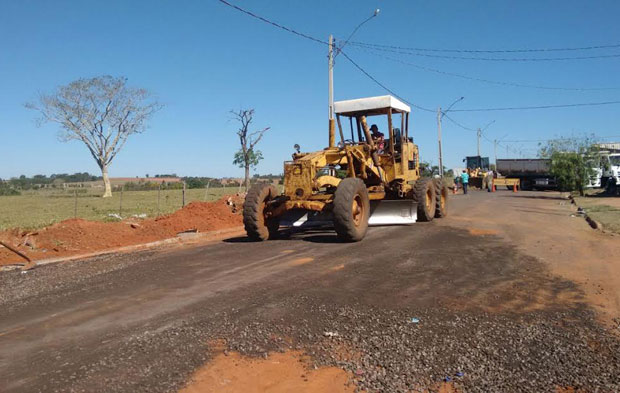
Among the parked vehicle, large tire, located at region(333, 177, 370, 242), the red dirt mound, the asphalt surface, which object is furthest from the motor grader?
the parked vehicle

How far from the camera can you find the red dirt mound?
1055cm

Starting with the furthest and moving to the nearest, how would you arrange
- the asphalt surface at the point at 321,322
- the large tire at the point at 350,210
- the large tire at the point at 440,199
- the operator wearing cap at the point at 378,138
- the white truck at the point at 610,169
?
the white truck at the point at 610,169 → the large tire at the point at 440,199 → the operator wearing cap at the point at 378,138 → the large tire at the point at 350,210 → the asphalt surface at the point at 321,322

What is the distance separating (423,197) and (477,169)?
107 feet

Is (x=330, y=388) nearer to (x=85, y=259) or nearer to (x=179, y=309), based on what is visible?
(x=179, y=309)

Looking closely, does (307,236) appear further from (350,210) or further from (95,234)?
(95,234)

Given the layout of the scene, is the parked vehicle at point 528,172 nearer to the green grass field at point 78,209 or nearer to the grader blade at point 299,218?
the green grass field at point 78,209

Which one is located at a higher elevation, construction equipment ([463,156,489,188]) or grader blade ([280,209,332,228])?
construction equipment ([463,156,489,188])

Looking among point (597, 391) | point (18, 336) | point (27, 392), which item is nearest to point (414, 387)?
point (597, 391)

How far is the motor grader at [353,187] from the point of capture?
1002 centimetres

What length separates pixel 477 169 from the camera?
1702 inches

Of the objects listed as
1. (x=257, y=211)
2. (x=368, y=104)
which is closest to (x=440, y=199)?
(x=368, y=104)

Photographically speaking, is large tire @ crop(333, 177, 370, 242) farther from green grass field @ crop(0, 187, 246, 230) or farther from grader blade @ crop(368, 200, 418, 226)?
green grass field @ crop(0, 187, 246, 230)

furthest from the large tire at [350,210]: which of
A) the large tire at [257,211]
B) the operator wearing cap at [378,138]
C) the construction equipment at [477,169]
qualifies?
the construction equipment at [477,169]

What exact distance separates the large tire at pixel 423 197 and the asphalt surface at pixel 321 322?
181 inches
